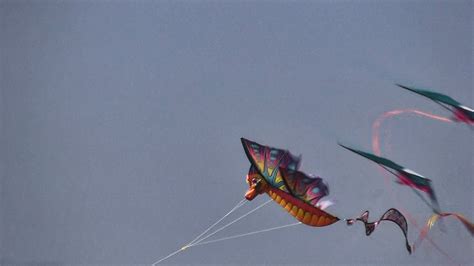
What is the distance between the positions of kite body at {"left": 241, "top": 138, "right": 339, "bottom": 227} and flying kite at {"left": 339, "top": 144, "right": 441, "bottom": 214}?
0.65 meters

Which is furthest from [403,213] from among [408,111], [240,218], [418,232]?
[240,218]

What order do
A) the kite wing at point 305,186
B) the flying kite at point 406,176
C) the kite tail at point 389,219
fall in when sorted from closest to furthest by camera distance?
the kite wing at point 305,186 → the flying kite at point 406,176 → the kite tail at point 389,219

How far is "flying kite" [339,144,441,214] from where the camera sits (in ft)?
24.6

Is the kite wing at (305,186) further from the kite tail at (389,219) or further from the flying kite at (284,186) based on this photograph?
the kite tail at (389,219)

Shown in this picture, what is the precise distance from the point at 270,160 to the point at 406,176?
63.7 inches

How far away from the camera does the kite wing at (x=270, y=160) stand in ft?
24.7

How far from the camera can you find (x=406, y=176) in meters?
7.65

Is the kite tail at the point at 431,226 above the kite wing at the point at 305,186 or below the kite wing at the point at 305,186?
below

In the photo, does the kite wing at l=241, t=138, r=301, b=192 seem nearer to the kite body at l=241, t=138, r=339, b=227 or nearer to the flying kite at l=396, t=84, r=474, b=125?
the kite body at l=241, t=138, r=339, b=227

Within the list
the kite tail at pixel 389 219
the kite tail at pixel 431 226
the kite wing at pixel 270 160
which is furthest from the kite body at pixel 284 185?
the kite tail at pixel 431 226

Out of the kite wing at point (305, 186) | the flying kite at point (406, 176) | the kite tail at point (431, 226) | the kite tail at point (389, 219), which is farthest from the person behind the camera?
the kite tail at point (431, 226)

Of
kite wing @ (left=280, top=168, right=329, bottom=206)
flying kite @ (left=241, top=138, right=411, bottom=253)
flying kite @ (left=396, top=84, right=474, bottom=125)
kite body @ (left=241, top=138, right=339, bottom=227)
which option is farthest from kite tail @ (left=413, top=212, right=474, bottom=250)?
kite wing @ (left=280, top=168, right=329, bottom=206)

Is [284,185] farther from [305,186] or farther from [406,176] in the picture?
[406,176]

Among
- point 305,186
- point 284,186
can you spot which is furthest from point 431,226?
point 284,186
